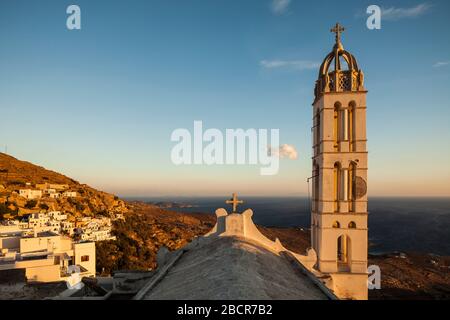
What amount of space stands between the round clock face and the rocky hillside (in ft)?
174

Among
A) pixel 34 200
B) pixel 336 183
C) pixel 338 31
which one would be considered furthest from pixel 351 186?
pixel 34 200

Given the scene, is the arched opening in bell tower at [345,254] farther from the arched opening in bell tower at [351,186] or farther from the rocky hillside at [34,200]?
the rocky hillside at [34,200]

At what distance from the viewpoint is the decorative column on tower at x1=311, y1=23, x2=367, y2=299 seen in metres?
12.7

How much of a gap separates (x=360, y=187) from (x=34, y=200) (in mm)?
60803

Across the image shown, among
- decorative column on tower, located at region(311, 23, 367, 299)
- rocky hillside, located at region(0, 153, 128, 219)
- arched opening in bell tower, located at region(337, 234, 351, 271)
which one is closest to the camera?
decorative column on tower, located at region(311, 23, 367, 299)

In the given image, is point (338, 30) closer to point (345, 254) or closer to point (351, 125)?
point (351, 125)

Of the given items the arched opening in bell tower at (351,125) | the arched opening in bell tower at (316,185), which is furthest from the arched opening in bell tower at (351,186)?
the arched opening in bell tower at (316,185)

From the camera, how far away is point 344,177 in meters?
12.9

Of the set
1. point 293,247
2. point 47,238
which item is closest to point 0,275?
point 47,238

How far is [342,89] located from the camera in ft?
42.3

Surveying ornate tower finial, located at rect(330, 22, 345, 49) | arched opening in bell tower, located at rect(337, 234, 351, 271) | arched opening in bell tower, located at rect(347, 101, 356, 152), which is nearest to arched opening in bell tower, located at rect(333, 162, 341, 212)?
arched opening in bell tower, located at rect(347, 101, 356, 152)

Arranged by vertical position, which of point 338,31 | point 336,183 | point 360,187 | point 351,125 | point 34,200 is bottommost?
point 34,200

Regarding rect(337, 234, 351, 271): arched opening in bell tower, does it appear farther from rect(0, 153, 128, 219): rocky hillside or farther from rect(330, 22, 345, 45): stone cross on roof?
rect(0, 153, 128, 219): rocky hillside
